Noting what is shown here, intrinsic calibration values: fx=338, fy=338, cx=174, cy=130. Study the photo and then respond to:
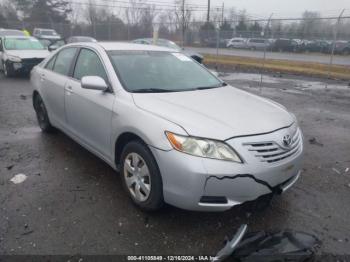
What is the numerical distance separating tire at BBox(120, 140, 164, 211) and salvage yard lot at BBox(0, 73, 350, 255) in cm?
17

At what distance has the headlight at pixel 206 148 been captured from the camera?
2.80m

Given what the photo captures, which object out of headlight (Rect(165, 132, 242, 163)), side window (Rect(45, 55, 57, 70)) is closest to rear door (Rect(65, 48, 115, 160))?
side window (Rect(45, 55, 57, 70))

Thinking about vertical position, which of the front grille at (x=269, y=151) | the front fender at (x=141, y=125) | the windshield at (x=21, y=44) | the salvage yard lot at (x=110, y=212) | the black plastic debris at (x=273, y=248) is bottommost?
the salvage yard lot at (x=110, y=212)

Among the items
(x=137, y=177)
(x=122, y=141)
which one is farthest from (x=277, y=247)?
(x=122, y=141)

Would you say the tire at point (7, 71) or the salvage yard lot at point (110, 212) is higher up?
the tire at point (7, 71)

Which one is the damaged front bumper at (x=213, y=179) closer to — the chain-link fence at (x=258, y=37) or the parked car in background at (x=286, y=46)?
the chain-link fence at (x=258, y=37)

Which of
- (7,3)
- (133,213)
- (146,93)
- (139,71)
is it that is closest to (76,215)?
(133,213)

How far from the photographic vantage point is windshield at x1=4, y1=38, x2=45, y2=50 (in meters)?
13.5

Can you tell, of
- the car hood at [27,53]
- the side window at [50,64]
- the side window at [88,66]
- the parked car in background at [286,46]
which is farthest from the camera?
the parked car in background at [286,46]

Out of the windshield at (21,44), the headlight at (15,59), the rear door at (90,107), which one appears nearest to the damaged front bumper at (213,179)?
the rear door at (90,107)

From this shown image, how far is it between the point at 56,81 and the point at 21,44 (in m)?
10.3

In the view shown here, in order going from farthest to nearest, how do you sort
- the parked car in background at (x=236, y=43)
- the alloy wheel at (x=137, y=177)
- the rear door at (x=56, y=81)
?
1. the parked car in background at (x=236, y=43)
2. the rear door at (x=56, y=81)
3. the alloy wheel at (x=137, y=177)

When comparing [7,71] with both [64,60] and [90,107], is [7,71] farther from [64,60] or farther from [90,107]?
[90,107]

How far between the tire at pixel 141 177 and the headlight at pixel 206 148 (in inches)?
13.9
